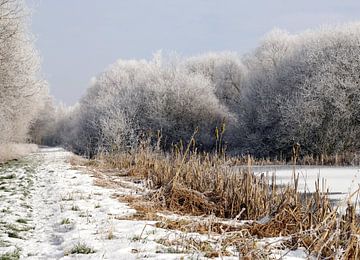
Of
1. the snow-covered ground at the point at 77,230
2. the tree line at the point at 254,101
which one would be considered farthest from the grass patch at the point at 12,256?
the tree line at the point at 254,101

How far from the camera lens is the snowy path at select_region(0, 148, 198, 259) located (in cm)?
545

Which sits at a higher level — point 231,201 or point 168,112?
point 168,112

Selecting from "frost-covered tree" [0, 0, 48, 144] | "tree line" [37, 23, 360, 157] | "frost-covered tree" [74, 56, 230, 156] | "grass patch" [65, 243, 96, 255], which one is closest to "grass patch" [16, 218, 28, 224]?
"grass patch" [65, 243, 96, 255]

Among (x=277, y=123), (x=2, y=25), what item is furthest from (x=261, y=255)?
(x=277, y=123)

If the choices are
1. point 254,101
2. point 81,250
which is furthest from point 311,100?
point 81,250

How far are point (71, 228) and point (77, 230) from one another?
1.13ft

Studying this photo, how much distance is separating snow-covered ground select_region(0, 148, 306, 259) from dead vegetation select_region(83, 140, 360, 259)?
1.29 feet

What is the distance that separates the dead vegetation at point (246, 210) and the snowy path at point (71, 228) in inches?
25.3

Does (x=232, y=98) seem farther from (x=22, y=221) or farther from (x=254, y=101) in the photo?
(x=22, y=221)

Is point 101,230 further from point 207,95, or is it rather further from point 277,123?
point 207,95

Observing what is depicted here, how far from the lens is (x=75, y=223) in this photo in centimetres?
719

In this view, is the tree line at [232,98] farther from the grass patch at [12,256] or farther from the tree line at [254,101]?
the grass patch at [12,256]

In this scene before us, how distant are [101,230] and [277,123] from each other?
1205 inches

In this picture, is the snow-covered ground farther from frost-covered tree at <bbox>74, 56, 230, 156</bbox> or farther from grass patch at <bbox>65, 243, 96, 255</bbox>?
frost-covered tree at <bbox>74, 56, 230, 156</bbox>
